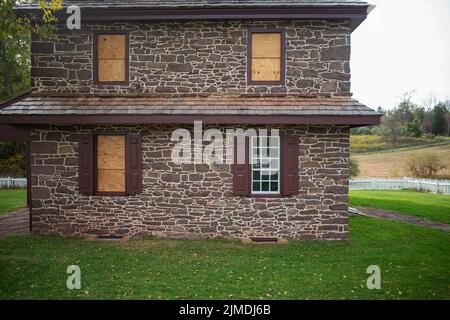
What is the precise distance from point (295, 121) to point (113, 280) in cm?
569

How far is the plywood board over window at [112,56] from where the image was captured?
9.49 metres

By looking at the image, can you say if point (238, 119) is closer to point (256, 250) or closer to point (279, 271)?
point (256, 250)

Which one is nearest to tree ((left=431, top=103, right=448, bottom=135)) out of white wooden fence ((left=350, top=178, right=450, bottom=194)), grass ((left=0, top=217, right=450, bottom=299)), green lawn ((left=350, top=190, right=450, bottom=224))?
white wooden fence ((left=350, top=178, right=450, bottom=194))

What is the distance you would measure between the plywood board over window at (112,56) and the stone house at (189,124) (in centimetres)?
3

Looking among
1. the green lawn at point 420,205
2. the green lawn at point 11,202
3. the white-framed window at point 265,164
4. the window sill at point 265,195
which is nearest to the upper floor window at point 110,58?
the white-framed window at point 265,164

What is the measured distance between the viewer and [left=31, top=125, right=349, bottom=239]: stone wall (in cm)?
909

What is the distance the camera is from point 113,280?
619 centimetres

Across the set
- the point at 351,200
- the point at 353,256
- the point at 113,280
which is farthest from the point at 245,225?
the point at 351,200

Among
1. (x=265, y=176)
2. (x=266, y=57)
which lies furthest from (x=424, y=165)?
(x=266, y=57)

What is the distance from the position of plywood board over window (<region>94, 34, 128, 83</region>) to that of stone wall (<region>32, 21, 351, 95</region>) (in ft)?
0.73

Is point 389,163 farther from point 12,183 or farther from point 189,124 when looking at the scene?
point 12,183

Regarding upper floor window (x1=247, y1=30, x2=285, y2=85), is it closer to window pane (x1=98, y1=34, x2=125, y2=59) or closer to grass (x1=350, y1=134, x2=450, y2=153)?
window pane (x1=98, y1=34, x2=125, y2=59)

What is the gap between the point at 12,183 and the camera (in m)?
22.1

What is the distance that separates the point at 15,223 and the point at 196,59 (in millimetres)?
8143
